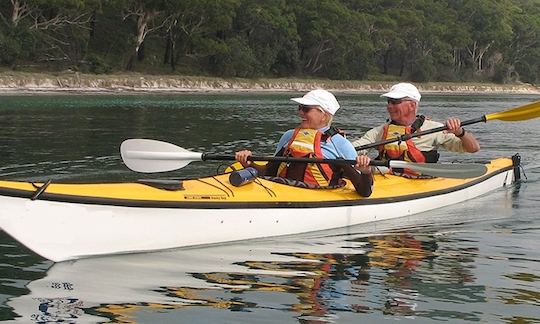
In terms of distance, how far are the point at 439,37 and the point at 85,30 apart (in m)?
39.5

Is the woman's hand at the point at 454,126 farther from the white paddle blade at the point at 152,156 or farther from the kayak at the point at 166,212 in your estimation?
the white paddle blade at the point at 152,156

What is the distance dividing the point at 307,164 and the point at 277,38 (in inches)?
2106

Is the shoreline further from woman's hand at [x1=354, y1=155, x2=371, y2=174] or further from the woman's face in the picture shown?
woman's hand at [x1=354, y1=155, x2=371, y2=174]

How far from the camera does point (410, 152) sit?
9.28 m

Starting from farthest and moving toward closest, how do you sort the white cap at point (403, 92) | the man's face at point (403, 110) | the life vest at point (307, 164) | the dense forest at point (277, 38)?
the dense forest at point (277, 38), the man's face at point (403, 110), the white cap at point (403, 92), the life vest at point (307, 164)

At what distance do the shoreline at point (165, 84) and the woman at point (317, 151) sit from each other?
1264 inches

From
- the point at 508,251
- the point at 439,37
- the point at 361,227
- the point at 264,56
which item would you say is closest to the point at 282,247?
the point at 361,227

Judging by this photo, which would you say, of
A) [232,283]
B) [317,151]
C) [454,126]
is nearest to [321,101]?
[317,151]

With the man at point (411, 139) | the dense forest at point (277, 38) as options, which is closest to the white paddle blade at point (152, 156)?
the man at point (411, 139)

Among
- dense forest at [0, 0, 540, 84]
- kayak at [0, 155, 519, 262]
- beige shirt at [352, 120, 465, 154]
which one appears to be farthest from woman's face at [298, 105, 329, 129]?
dense forest at [0, 0, 540, 84]

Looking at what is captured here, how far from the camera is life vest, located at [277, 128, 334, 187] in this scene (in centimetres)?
755

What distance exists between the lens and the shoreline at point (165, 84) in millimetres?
41125

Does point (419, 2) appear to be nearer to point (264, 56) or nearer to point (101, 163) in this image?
point (264, 56)

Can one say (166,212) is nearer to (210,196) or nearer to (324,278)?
(210,196)
